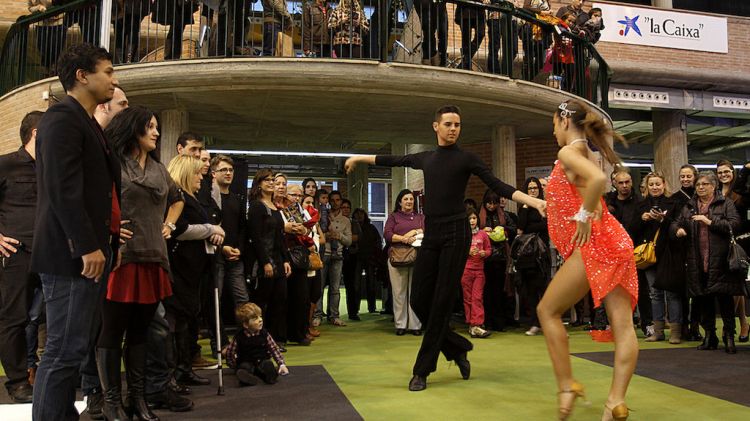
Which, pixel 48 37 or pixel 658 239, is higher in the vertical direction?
pixel 48 37

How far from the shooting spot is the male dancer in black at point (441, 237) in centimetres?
437

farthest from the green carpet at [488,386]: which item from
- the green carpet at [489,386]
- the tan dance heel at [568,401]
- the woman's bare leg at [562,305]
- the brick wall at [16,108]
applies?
the brick wall at [16,108]

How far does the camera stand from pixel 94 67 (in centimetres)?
268

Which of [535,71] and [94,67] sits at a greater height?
[535,71]

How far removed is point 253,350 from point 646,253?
4.42 meters

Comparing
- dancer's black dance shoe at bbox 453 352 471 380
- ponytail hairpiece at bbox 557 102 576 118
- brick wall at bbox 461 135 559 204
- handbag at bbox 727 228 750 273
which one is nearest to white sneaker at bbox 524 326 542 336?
handbag at bbox 727 228 750 273

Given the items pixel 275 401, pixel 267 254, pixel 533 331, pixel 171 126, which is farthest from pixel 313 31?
pixel 275 401

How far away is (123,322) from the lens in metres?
3.31

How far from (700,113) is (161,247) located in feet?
44.7

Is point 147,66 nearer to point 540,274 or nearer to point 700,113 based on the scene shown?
point 540,274

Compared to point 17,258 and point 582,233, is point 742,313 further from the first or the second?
point 17,258

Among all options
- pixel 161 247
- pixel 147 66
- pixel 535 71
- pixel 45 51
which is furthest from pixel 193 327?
pixel 535 71

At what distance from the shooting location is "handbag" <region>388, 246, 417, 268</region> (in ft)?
24.7

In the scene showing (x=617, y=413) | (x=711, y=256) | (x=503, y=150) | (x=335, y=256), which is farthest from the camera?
(x=503, y=150)
